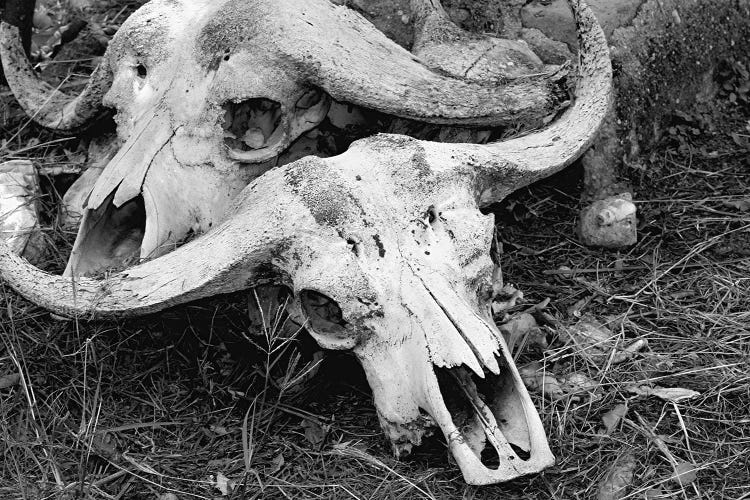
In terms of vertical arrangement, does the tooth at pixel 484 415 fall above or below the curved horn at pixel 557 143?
below

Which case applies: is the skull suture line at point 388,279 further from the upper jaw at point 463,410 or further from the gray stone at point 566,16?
the gray stone at point 566,16

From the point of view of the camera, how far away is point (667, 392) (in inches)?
150

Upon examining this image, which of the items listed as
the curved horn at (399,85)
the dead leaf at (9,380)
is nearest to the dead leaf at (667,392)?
the curved horn at (399,85)

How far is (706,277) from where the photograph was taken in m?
4.40

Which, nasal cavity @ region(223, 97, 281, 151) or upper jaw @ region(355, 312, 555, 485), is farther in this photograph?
nasal cavity @ region(223, 97, 281, 151)

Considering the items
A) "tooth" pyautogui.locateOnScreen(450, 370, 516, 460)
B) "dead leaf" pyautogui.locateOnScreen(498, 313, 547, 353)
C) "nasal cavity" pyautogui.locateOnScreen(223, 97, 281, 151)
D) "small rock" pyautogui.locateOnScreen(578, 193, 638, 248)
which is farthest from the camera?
"small rock" pyautogui.locateOnScreen(578, 193, 638, 248)

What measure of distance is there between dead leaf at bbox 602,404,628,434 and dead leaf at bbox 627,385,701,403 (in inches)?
4.2

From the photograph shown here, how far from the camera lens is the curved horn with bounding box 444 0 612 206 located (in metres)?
3.87

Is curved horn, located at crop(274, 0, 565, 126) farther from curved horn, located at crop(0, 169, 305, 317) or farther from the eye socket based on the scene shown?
the eye socket

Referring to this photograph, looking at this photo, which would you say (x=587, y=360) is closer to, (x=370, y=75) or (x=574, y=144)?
(x=574, y=144)

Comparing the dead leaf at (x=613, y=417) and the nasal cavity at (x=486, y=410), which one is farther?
the dead leaf at (x=613, y=417)

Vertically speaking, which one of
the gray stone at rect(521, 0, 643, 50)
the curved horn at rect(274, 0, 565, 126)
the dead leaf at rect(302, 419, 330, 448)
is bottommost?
the dead leaf at rect(302, 419, 330, 448)

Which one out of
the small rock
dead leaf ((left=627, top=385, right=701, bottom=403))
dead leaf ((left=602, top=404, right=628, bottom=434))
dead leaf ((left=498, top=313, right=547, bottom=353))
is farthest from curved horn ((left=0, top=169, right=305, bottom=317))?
the small rock

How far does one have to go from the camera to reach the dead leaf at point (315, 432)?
3.73 m
